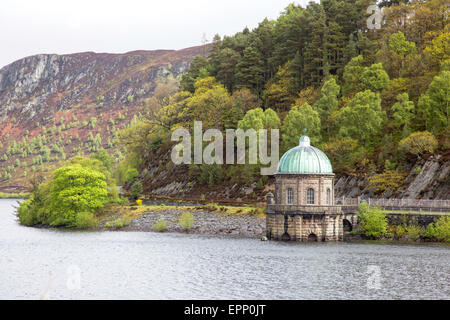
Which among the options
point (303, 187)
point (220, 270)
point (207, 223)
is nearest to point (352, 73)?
point (207, 223)

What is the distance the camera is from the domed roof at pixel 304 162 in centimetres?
7969

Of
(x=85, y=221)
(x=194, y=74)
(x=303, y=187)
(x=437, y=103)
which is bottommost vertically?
(x=85, y=221)

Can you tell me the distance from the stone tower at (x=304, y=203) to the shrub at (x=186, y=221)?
61.4 ft

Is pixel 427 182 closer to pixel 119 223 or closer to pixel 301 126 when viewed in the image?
A: pixel 301 126

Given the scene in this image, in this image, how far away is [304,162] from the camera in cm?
7981

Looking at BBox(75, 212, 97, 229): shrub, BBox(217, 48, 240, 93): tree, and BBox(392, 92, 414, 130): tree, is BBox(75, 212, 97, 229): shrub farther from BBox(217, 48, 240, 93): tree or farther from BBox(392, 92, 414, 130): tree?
BBox(217, 48, 240, 93): tree

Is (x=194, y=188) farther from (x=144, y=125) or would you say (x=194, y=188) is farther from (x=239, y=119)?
(x=144, y=125)

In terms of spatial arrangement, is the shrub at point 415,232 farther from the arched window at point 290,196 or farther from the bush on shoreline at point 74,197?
the bush on shoreline at point 74,197

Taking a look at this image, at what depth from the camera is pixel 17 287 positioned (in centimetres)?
5150

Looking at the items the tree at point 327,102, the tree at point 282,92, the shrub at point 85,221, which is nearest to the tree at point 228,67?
the tree at point 282,92

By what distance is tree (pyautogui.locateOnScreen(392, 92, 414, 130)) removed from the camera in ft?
342

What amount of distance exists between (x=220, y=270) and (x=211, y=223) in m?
37.2

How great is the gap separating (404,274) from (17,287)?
32.0 m
